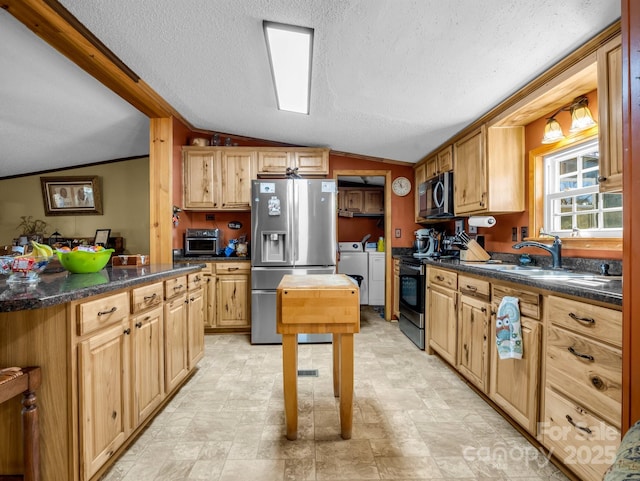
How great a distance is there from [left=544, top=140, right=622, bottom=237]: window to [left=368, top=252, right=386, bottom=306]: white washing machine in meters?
3.00

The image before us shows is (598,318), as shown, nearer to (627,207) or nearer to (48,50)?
(627,207)

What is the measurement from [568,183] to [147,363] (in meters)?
3.17

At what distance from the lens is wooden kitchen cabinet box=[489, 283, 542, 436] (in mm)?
1544

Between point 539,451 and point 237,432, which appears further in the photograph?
point 237,432

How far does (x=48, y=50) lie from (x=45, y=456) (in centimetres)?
252

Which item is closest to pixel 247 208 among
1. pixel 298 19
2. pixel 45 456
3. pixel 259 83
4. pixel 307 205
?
pixel 307 205

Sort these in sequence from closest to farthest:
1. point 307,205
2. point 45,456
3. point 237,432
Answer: point 45,456, point 237,432, point 307,205

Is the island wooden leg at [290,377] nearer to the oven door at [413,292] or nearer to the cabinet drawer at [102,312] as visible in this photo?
the cabinet drawer at [102,312]

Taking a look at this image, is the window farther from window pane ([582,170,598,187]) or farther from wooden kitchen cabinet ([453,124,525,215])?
wooden kitchen cabinet ([453,124,525,215])

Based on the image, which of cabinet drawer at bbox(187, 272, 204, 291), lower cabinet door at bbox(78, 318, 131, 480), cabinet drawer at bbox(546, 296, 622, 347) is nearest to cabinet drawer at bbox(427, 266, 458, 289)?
cabinet drawer at bbox(546, 296, 622, 347)

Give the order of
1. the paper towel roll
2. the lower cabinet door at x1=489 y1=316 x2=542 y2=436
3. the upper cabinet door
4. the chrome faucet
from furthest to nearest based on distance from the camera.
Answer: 1. the upper cabinet door
2. the paper towel roll
3. the chrome faucet
4. the lower cabinet door at x1=489 y1=316 x2=542 y2=436

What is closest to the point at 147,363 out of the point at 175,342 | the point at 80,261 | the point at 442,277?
the point at 175,342

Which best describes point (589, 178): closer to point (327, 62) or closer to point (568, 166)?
point (568, 166)

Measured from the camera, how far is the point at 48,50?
82.9 inches
